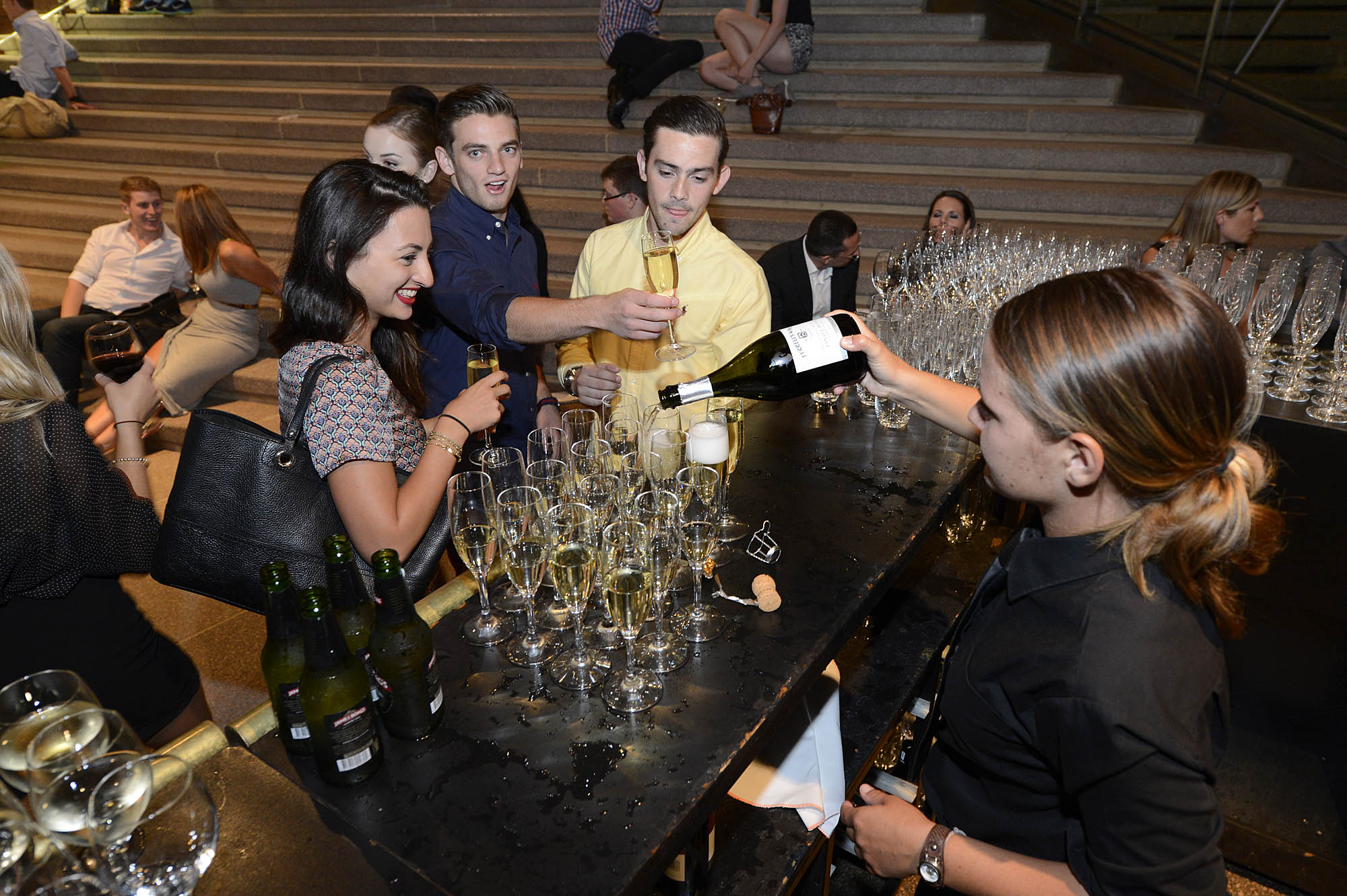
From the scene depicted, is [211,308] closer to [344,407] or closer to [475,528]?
[344,407]

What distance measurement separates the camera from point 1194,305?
3.65ft

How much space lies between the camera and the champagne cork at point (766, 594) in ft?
4.88

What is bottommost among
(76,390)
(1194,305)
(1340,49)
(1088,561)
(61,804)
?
(76,390)

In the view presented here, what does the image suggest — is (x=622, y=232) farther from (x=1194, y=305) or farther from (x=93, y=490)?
(x=1194, y=305)

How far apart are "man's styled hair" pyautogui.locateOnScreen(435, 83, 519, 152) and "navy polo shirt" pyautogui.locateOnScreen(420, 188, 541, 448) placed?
205 mm

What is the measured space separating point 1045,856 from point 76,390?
653 centimetres

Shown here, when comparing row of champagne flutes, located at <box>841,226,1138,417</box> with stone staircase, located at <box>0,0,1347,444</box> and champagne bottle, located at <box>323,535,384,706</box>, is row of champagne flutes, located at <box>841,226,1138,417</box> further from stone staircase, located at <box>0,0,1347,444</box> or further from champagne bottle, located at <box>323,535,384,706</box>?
stone staircase, located at <box>0,0,1347,444</box>

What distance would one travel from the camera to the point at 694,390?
5.95 feet

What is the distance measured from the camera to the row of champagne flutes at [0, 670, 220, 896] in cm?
93

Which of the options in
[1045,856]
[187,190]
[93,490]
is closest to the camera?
[1045,856]

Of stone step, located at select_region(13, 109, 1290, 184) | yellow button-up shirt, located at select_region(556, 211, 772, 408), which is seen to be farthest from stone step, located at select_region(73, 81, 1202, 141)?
yellow button-up shirt, located at select_region(556, 211, 772, 408)

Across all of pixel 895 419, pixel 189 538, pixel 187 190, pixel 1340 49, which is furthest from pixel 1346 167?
pixel 187 190

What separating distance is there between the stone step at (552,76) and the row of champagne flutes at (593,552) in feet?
21.4

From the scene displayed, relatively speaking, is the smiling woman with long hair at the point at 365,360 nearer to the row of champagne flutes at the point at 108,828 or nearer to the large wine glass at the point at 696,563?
the large wine glass at the point at 696,563
